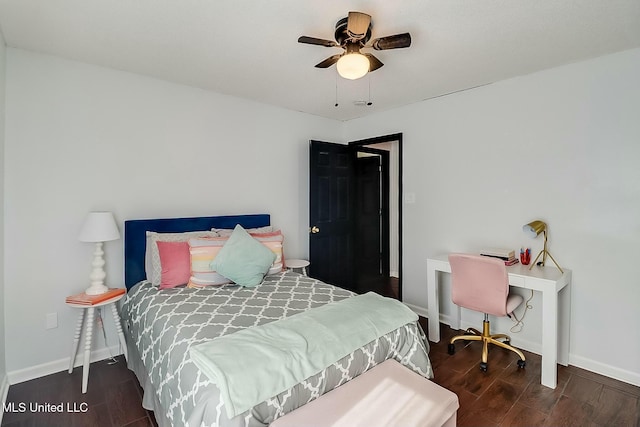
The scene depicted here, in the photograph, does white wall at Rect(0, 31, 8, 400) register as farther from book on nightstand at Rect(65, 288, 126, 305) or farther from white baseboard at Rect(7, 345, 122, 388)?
book on nightstand at Rect(65, 288, 126, 305)

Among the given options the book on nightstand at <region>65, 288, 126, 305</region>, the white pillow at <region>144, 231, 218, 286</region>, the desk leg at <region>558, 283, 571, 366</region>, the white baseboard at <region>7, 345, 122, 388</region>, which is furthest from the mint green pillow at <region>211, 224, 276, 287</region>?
the desk leg at <region>558, 283, 571, 366</region>

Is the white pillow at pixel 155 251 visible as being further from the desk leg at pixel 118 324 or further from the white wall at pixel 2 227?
the white wall at pixel 2 227

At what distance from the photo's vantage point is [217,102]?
3.26 m

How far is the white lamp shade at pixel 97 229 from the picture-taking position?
2322mm

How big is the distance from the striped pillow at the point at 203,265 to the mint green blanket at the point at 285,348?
94cm

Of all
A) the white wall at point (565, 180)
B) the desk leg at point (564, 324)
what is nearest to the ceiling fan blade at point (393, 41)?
the white wall at point (565, 180)

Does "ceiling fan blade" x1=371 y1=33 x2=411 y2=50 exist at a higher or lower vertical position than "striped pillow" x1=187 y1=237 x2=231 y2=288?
higher

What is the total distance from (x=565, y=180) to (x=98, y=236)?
3.71 meters

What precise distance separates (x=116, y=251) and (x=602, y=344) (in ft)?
13.2

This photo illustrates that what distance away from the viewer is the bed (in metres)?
1.40

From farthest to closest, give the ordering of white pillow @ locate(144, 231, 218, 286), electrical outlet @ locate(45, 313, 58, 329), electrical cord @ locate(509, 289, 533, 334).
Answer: electrical cord @ locate(509, 289, 533, 334)
white pillow @ locate(144, 231, 218, 286)
electrical outlet @ locate(45, 313, 58, 329)

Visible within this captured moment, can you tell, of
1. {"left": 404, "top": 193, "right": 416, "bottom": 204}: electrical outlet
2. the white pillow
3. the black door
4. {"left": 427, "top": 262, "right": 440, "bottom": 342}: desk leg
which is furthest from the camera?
the black door

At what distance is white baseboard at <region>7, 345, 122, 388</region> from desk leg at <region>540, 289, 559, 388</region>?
11.1ft

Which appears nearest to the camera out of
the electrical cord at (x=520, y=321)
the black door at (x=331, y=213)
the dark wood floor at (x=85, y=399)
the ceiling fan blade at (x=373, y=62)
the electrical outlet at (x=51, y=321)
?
the dark wood floor at (x=85, y=399)
